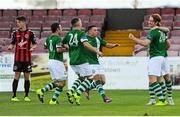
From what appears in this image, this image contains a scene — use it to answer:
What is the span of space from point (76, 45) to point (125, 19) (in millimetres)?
19113

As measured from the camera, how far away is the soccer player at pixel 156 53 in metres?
14.4

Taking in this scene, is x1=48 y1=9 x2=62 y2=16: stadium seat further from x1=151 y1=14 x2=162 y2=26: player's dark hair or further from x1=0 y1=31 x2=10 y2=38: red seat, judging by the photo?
x1=151 y1=14 x2=162 y2=26: player's dark hair

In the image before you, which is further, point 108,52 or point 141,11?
point 141,11

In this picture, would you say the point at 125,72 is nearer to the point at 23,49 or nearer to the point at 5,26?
the point at 23,49

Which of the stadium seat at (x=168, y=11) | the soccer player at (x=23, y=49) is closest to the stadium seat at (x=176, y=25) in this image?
the stadium seat at (x=168, y=11)

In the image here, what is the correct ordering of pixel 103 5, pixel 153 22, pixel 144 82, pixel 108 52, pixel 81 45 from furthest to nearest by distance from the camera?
pixel 103 5
pixel 108 52
pixel 144 82
pixel 81 45
pixel 153 22

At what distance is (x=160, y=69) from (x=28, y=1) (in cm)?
1977

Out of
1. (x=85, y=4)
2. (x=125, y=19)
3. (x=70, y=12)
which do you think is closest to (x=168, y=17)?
(x=125, y=19)

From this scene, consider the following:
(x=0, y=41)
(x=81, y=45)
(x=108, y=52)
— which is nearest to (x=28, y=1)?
(x=0, y=41)

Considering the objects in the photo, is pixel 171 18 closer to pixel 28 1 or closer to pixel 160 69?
pixel 28 1

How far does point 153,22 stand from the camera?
14.5m

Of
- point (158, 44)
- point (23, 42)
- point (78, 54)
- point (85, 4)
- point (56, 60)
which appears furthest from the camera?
point (85, 4)

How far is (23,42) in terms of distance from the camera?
17.6 meters

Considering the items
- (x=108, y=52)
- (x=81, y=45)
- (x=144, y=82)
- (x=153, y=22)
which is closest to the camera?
(x=153, y=22)
